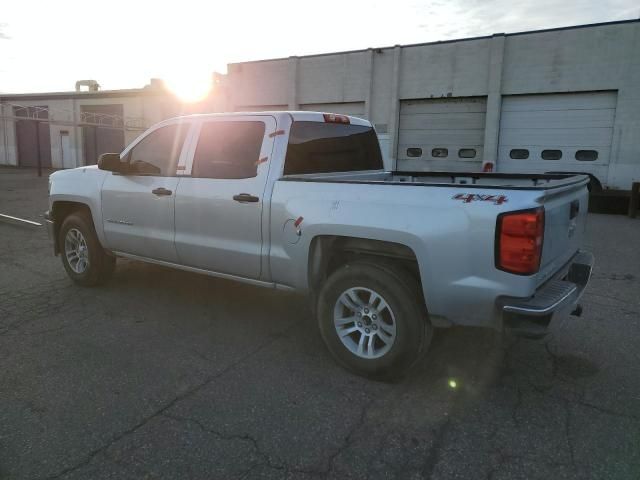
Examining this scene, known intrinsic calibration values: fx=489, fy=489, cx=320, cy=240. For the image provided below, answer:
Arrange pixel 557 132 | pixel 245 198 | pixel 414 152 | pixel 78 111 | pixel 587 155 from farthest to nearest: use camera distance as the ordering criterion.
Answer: pixel 78 111 → pixel 414 152 → pixel 557 132 → pixel 587 155 → pixel 245 198

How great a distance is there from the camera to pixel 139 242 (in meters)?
4.95

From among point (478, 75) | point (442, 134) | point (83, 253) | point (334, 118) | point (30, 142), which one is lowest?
point (83, 253)

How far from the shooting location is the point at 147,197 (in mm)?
4797

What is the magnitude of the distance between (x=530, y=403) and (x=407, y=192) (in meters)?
1.61

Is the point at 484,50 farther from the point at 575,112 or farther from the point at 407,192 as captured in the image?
the point at 407,192

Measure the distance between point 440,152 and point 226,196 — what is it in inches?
539

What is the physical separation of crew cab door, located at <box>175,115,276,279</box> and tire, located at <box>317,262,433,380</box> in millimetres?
822

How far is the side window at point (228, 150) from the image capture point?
13.7ft

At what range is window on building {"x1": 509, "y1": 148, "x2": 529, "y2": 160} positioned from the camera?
1525 cm

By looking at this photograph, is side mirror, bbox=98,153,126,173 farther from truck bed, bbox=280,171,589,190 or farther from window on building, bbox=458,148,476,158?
window on building, bbox=458,148,476,158

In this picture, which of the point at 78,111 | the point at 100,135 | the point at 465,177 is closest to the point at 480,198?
the point at 465,177

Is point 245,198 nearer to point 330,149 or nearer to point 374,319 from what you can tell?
point 330,149

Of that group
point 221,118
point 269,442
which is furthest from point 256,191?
point 269,442

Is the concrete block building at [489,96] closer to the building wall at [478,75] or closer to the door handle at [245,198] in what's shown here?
the building wall at [478,75]
